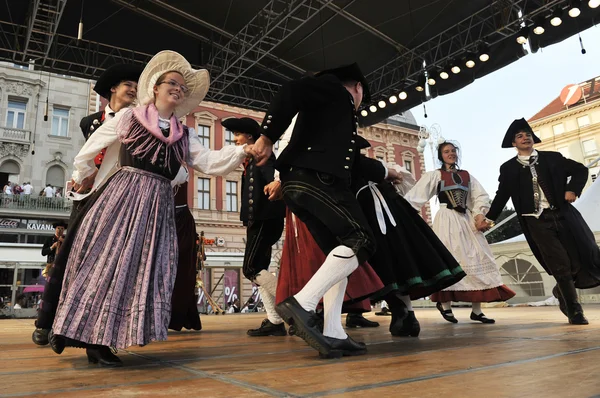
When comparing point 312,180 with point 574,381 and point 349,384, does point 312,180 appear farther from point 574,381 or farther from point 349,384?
point 574,381

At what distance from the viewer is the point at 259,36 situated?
9.70 m

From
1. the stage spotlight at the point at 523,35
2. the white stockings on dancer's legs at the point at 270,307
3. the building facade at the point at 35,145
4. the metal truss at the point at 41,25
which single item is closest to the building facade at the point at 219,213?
the building facade at the point at 35,145

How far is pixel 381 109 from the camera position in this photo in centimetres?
1171

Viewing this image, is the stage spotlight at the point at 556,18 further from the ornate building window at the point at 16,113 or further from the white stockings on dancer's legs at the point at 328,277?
the ornate building window at the point at 16,113

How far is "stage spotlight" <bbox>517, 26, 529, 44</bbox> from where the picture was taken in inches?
345

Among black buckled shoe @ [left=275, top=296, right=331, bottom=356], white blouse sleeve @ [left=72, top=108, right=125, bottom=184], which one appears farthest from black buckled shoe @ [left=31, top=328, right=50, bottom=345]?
black buckled shoe @ [left=275, top=296, right=331, bottom=356]

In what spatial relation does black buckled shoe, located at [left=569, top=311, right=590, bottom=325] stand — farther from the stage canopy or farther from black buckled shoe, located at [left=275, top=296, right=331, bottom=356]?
the stage canopy

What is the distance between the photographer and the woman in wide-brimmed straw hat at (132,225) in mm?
1828

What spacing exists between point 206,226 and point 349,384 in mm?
20543

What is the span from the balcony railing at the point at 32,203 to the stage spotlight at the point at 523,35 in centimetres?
1624

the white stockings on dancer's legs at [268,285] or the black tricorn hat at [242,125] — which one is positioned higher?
the black tricorn hat at [242,125]

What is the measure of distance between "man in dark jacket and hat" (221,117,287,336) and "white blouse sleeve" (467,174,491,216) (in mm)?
2117

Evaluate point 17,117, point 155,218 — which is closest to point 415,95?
point 155,218

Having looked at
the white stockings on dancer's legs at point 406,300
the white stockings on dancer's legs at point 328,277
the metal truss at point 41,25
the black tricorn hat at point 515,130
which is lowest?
the white stockings on dancer's legs at point 406,300
